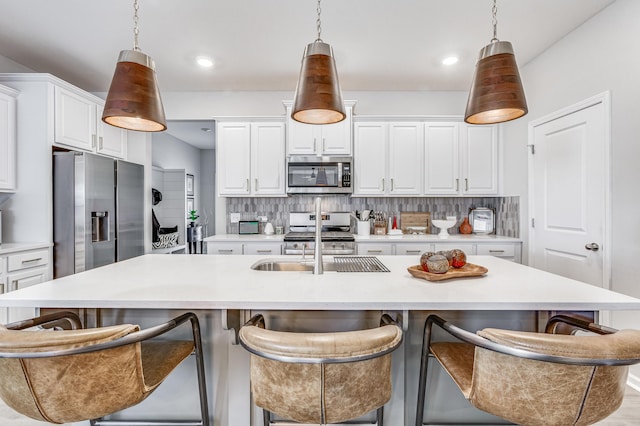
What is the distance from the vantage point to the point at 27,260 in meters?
2.72

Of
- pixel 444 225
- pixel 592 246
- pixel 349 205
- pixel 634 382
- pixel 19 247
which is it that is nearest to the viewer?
pixel 634 382

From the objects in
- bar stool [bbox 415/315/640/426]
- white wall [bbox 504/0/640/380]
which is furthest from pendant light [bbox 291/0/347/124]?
white wall [bbox 504/0/640/380]

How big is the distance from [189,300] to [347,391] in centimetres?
64

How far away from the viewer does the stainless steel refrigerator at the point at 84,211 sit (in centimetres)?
301

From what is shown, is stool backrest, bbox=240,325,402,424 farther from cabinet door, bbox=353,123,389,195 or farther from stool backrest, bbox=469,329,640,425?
cabinet door, bbox=353,123,389,195

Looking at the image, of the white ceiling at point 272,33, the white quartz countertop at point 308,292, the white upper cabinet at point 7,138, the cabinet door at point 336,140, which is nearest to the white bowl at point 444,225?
the cabinet door at point 336,140

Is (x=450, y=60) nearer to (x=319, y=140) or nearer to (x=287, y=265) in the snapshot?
(x=319, y=140)

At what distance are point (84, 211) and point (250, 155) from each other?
5.58 feet

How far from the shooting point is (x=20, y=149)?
299 cm

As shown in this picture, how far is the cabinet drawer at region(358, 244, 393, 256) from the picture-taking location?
3.48 meters

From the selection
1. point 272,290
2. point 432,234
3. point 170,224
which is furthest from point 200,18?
point 170,224

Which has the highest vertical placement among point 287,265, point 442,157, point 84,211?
point 442,157

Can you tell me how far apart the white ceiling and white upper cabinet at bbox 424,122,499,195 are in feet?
1.99

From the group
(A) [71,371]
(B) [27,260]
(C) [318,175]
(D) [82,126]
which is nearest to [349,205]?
(C) [318,175]
